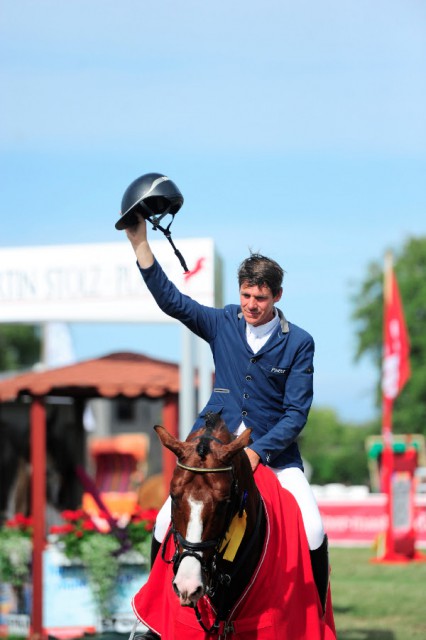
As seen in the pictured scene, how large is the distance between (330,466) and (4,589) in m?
50.1

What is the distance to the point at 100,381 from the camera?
11914 mm

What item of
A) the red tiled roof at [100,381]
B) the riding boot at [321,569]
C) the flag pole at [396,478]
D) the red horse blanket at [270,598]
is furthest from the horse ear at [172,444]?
the flag pole at [396,478]

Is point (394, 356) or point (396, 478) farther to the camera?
point (394, 356)

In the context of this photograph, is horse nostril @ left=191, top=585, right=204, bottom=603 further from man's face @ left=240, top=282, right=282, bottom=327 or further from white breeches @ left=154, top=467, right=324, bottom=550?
man's face @ left=240, top=282, right=282, bottom=327

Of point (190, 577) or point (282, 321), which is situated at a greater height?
point (282, 321)

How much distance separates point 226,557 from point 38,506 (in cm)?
732

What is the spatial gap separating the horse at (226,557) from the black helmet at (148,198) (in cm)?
122

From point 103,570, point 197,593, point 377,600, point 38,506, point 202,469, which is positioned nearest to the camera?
point 197,593

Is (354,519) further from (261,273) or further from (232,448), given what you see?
(232,448)

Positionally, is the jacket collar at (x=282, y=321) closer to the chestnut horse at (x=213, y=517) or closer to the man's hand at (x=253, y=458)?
the man's hand at (x=253, y=458)

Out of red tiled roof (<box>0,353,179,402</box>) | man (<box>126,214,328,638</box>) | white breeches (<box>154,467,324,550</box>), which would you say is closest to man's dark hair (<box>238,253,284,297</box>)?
man (<box>126,214,328,638</box>)

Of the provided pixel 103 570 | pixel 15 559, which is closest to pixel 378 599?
pixel 103 570

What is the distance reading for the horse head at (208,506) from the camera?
4082mm

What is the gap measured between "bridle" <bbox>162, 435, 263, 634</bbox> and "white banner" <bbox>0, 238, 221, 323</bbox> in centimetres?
497
